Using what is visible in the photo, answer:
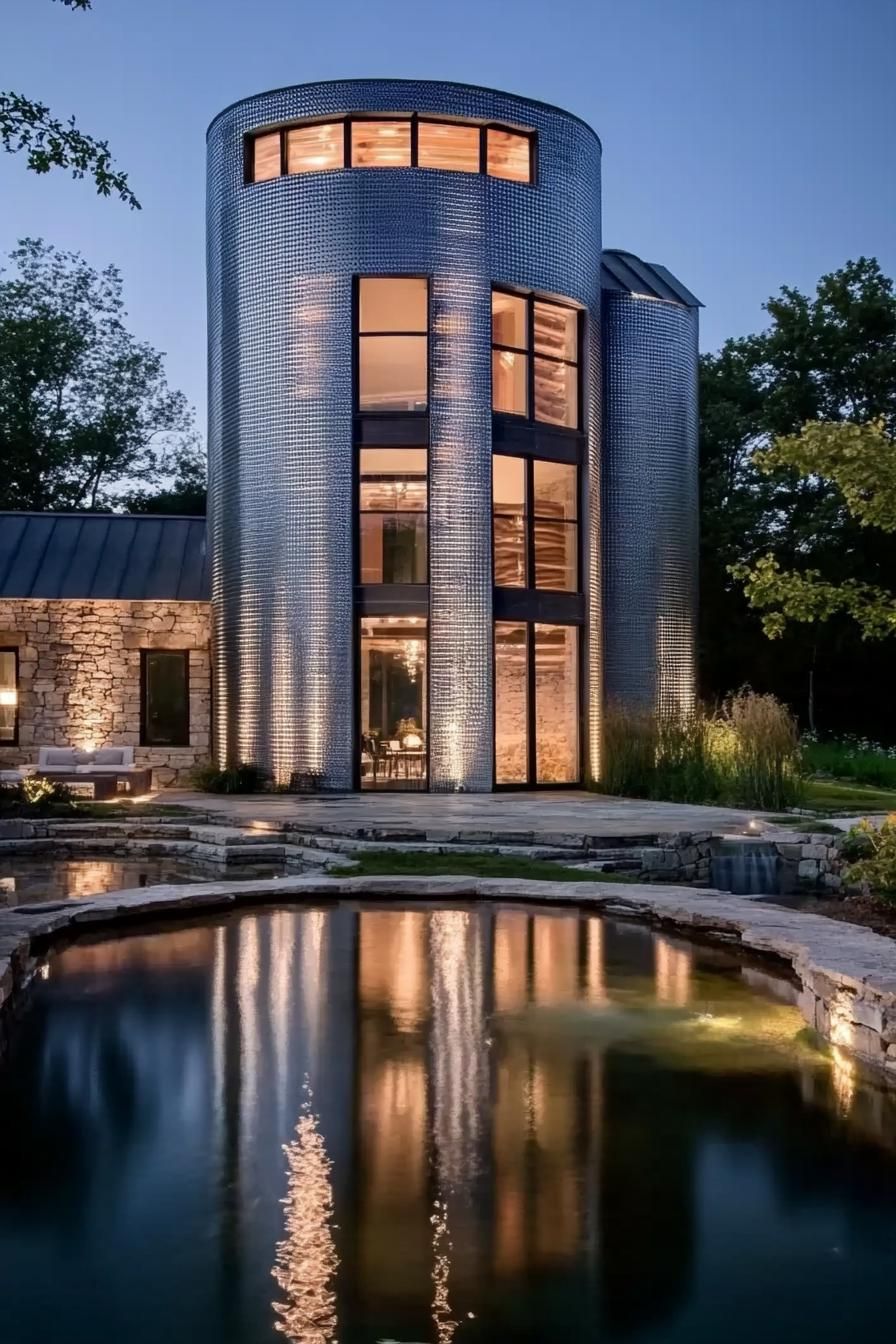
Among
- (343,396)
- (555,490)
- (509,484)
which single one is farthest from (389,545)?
(555,490)

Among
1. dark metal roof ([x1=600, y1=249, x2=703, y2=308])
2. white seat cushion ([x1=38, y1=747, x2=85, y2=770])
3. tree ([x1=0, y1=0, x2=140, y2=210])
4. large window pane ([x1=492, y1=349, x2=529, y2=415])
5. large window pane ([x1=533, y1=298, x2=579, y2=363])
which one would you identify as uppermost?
dark metal roof ([x1=600, y1=249, x2=703, y2=308])

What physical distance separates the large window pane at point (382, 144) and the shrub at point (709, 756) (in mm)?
8386

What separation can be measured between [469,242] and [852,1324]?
16800 mm

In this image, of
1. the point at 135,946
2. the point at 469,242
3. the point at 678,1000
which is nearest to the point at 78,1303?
the point at 678,1000

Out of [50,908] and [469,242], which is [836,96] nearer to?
Result: [469,242]

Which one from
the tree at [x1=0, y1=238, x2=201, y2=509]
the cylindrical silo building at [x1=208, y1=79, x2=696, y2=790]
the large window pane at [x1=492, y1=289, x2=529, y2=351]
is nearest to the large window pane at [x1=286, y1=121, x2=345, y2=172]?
the cylindrical silo building at [x1=208, y1=79, x2=696, y2=790]

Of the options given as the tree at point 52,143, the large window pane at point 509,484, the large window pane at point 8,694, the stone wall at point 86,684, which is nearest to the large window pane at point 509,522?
the large window pane at point 509,484

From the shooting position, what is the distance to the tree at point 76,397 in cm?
3397

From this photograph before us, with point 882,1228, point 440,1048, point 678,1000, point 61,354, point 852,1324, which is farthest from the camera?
point 61,354

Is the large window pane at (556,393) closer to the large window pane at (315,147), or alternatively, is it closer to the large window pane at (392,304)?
the large window pane at (392,304)

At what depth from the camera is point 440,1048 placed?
6.02m

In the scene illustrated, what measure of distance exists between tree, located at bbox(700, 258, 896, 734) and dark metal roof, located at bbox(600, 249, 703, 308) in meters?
6.59

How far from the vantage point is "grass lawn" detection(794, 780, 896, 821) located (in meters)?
15.1

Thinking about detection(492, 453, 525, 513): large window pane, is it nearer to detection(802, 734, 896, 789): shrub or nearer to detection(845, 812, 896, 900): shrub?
detection(802, 734, 896, 789): shrub
